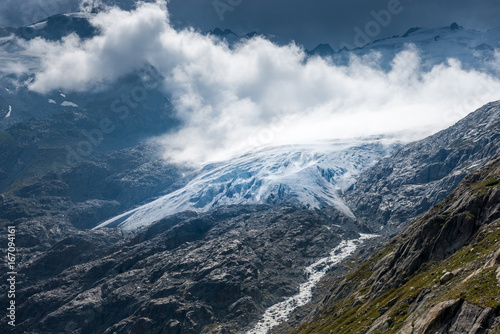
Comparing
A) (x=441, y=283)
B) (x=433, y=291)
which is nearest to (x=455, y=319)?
(x=433, y=291)

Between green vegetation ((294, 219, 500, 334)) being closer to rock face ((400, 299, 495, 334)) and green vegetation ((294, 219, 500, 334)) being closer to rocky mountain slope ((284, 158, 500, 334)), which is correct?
rocky mountain slope ((284, 158, 500, 334))

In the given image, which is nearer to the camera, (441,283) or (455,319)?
(455,319)

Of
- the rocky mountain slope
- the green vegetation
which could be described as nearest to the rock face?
the rocky mountain slope

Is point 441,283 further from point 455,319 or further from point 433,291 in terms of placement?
point 455,319

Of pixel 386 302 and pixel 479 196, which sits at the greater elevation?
pixel 479 196

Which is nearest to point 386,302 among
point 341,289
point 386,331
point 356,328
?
point 356,328

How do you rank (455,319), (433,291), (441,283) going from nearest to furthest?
(455,319) → (433,291) → (441,283)

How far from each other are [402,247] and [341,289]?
48279 mm

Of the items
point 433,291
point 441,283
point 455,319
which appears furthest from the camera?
point 441,283

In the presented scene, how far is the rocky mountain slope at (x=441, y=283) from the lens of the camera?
7144cm

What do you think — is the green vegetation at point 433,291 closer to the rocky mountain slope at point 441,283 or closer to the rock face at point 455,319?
the rocky mountain slope at point 441,283

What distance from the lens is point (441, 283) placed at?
95.1m

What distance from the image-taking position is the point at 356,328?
112625 millimetres

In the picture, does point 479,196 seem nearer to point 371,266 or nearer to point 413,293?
point 413,293
